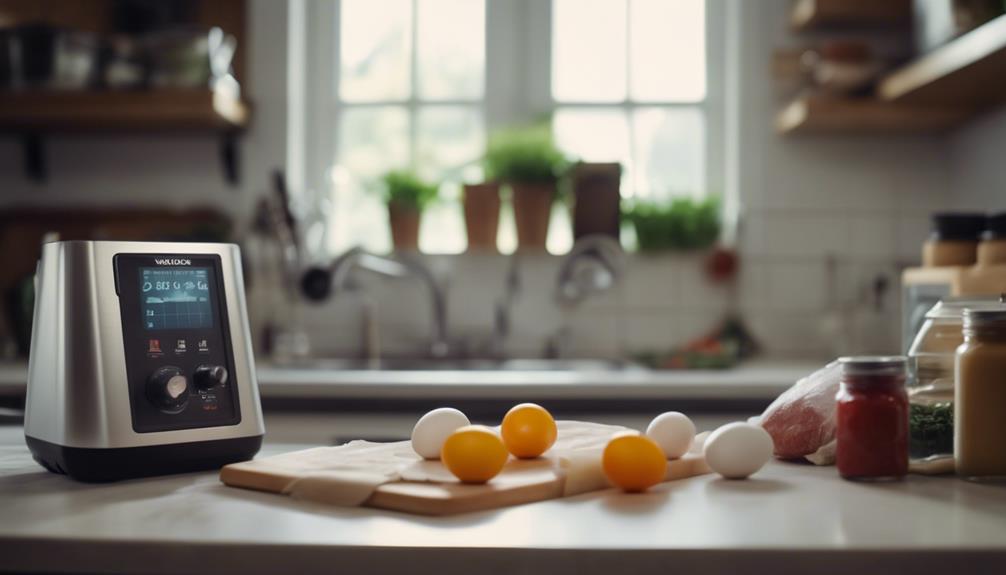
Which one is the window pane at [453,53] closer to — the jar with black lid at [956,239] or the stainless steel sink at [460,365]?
the stainless steel sink at [460,365]

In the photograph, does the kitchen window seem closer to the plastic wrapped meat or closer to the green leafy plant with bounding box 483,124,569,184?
the green leafy plant with bounding box 483,124,569,184

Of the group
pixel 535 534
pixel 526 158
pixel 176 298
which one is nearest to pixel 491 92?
pixel 526 158

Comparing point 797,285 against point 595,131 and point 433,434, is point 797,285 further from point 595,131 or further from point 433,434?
point 433,434

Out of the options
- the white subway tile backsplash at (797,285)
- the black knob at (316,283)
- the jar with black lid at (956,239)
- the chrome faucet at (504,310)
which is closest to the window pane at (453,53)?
the chrome faucet at (504,310)

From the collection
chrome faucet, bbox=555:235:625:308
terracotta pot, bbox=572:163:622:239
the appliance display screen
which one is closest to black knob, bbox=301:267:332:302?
chrome faucet, bbox=555:235:625:308

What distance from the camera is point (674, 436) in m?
0.96

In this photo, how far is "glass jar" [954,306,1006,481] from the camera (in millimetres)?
899

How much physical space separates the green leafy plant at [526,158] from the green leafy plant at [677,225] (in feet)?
0.94

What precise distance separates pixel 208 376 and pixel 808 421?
59 centimetres

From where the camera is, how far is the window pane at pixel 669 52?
10.2 ft

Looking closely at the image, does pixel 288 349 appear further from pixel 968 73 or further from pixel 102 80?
pixel 968 73

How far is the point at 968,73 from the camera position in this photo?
2305 millimetres

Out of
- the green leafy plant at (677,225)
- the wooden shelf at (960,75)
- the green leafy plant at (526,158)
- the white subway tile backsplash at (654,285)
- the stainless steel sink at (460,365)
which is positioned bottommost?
the stainless steel sink at (460,365)

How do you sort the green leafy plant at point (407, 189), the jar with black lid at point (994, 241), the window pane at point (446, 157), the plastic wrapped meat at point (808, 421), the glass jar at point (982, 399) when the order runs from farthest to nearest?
the window pane at point (446, 157), the green leafy plant at point (407, 189), the jar with black lid at point (994, 241), the plastic wrapped meat at point (808, 421), the glass jar at point (982, 399)
